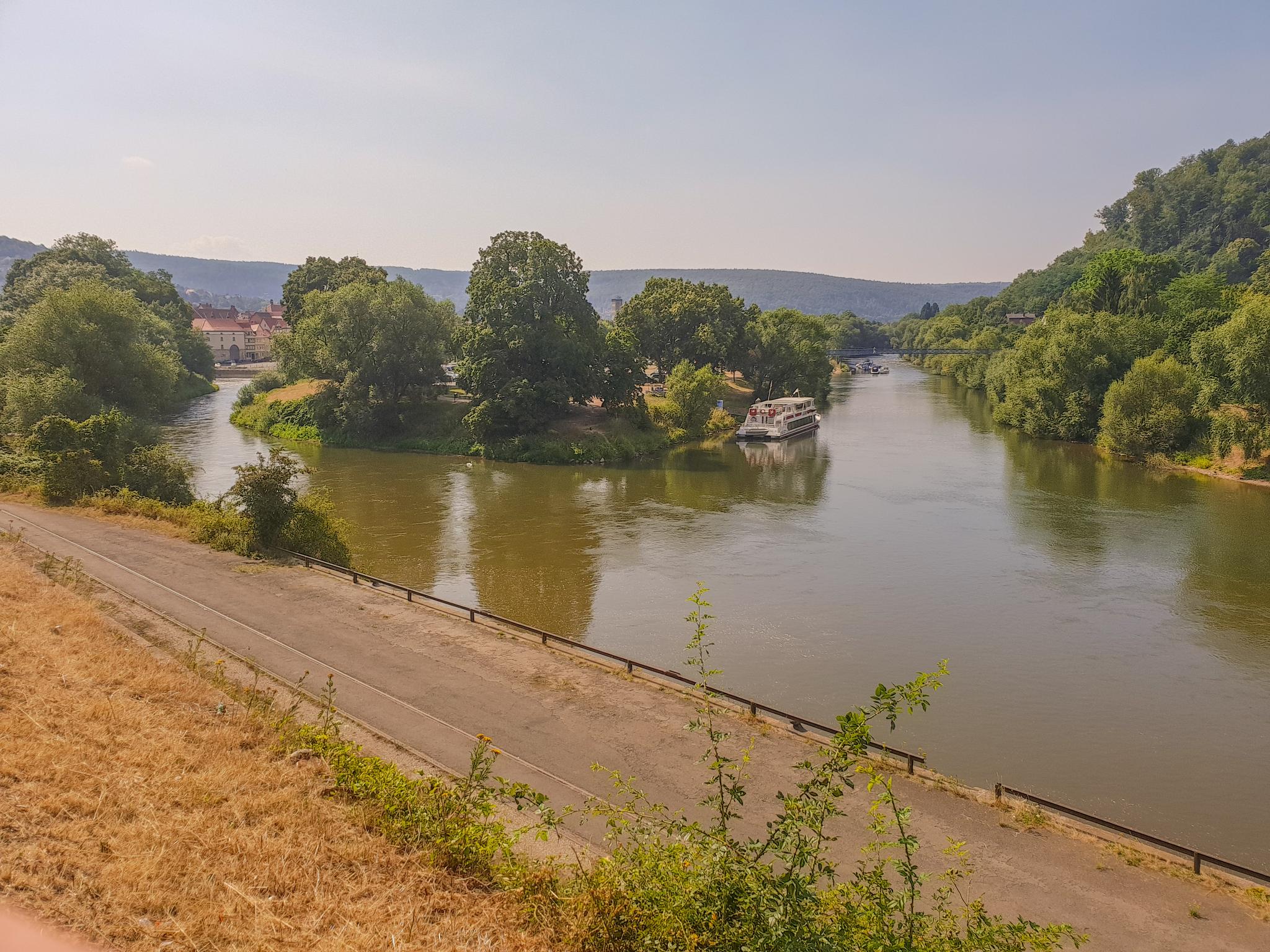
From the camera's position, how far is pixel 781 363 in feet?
289

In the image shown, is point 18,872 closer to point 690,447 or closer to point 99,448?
point 99,448

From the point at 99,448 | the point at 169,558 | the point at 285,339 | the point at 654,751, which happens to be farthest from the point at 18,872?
the point at 285,339

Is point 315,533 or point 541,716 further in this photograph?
point 315,533

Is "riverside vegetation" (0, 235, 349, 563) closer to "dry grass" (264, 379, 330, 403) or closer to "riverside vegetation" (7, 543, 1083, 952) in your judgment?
"dry grass" (264, 379, 330, 403)

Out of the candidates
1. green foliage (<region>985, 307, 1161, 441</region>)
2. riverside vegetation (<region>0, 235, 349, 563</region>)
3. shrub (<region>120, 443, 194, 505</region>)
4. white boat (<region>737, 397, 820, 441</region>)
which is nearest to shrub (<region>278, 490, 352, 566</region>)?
riverside vegetation (<region>0, 235, 349, 563</region>)

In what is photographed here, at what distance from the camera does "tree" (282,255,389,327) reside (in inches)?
3462

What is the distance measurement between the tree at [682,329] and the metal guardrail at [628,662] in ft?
192

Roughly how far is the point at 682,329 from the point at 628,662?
6889cm

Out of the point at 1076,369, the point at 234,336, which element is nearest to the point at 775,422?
the point at 1076,369

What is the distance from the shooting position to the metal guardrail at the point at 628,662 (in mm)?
13935

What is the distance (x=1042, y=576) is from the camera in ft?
→ 96.5

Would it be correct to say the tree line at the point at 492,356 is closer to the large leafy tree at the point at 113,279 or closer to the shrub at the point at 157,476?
the shrub at the point at 157,476

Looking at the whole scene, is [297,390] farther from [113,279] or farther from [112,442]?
[112,442]

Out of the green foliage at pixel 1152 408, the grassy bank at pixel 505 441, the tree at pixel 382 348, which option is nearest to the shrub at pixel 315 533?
the grassy bank at pixel 505 441
